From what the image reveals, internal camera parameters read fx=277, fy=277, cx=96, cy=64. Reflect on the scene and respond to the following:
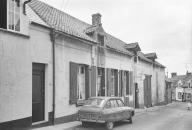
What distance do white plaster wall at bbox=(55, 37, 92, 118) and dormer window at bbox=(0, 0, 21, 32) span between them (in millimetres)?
3689

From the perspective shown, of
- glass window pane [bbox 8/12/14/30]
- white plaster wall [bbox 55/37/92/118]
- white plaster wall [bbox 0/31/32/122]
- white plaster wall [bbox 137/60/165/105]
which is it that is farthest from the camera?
white plaster wall [bbox 137/60/165/105]

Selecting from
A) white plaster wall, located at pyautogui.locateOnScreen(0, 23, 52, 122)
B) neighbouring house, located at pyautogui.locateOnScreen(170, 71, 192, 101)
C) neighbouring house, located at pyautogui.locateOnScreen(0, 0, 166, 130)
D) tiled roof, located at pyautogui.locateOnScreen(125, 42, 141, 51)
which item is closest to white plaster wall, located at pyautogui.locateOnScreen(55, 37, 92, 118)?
neighbouring house, located at pyautogui.locateOnScreen(0, 0, 166, 130)

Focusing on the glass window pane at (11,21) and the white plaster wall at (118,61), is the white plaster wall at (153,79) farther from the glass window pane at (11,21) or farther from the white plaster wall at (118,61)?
the glass window pane at (11,21)

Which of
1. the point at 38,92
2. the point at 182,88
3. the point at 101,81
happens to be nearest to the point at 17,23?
the point at 38,92

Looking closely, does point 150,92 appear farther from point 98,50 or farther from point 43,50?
point 43,50

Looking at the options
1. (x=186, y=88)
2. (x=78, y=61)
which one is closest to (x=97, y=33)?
(x=78, y=61)

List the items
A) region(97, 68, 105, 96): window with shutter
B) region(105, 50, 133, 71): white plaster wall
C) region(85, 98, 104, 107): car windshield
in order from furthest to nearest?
region(105, 50, 133, 71): white plaster wall, region(97, 68, 105, 96): window with shutter, region(85, 98, 104, 107): car windshield

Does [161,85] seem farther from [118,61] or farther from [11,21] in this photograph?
[11,21]

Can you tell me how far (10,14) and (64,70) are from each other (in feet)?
16.8

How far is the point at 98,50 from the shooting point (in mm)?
19344

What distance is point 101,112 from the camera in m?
12.9

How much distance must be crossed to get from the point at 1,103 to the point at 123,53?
15.6m

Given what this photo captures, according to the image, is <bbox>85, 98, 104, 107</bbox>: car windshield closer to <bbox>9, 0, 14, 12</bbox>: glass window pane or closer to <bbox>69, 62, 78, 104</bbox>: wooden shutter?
<bbox>69, 62, 78, 104</bbox>: wooden shutter

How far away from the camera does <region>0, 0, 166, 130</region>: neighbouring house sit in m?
10.3
